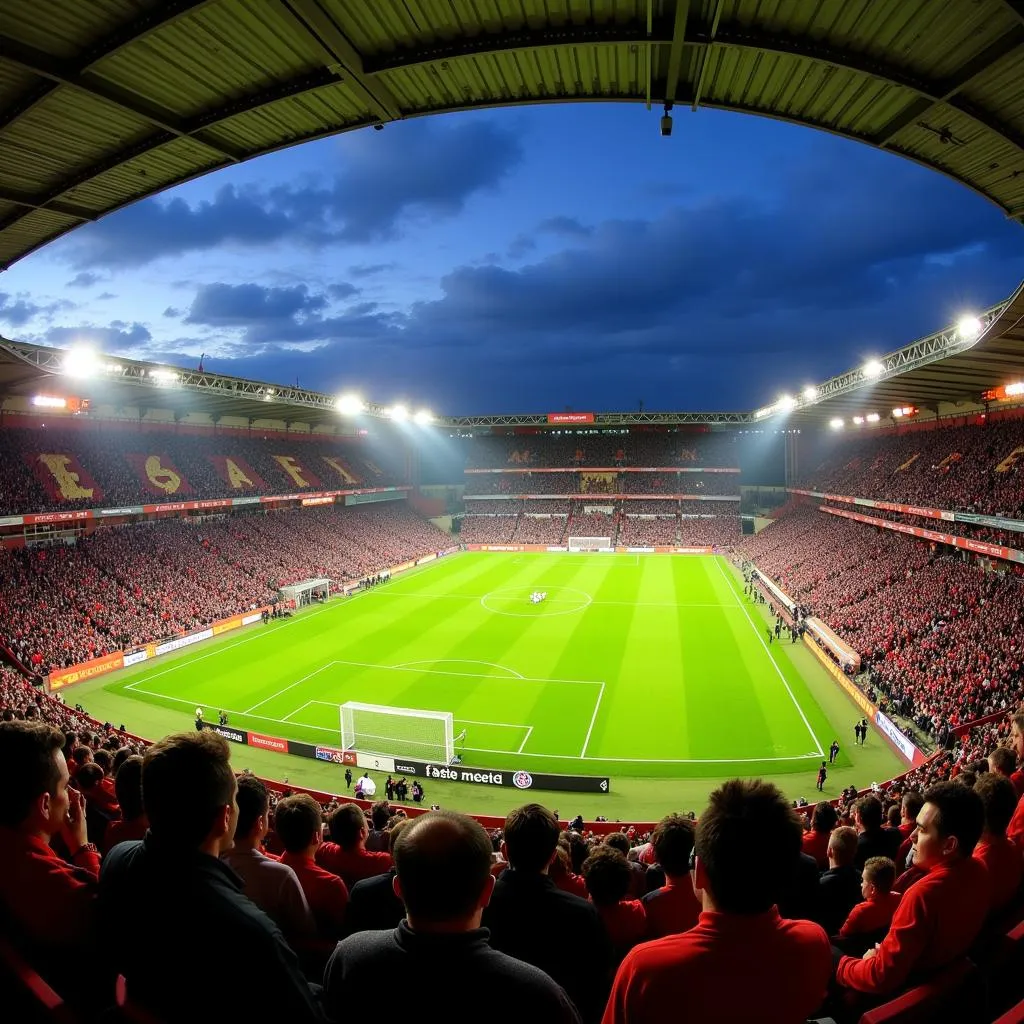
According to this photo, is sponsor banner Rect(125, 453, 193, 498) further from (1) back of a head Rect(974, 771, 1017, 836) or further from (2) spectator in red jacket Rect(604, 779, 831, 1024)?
(2) spectator in red jacket Rect(604, 779, 831, 1024)

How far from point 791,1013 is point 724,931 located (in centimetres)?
30

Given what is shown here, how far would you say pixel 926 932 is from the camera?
342 cm

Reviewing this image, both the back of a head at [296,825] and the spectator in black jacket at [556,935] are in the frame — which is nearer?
the spectator in black jacket at [556,935]

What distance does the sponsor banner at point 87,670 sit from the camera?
90.6 feet

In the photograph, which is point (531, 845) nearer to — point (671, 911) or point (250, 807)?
point (671, 911)

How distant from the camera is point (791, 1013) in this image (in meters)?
2.19

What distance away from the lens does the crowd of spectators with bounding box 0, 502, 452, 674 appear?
29.8 m

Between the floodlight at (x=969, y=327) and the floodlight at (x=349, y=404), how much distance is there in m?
41.5

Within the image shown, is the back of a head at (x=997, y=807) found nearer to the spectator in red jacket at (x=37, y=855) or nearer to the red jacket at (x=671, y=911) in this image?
the red jacket at (x=671, y=911)

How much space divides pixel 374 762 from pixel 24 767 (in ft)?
64.5

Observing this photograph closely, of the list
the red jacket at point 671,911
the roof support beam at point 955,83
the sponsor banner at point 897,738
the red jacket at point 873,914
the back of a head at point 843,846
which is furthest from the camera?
the sponsor banner at point 897,738

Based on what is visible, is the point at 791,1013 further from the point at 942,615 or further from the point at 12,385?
the point at 12,385

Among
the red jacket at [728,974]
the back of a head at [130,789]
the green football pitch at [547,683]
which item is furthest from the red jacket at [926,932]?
the green football pitch at [547,683]

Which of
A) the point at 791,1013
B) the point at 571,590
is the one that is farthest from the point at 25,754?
the point at 571,590
